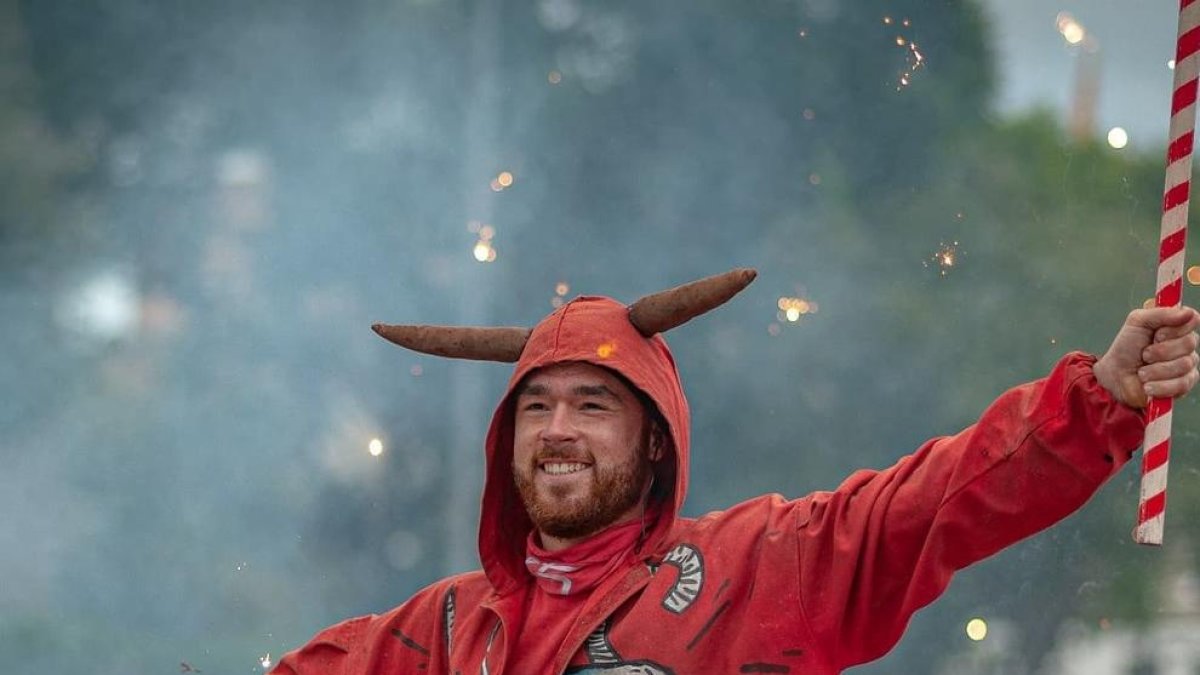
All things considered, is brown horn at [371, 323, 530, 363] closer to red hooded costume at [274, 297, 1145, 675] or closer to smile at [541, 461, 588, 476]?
red hooded costume at [274, 297, 1145, 675]

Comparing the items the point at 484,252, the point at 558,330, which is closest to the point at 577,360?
the point at 558,330

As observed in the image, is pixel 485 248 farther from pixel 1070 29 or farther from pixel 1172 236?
pixel 1172 236

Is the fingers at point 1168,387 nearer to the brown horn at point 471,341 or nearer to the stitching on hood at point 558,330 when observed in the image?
the stitching on hood at point 558,330

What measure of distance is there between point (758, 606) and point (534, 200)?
3.27 metres

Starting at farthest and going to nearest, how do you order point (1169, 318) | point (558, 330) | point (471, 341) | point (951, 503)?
point (471, 341) < point (558, 330) < point (951, 503) < point (1169, 318)

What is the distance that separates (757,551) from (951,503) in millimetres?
476

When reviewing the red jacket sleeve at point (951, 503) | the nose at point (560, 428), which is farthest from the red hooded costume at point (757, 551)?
the nose at point (560, 428)

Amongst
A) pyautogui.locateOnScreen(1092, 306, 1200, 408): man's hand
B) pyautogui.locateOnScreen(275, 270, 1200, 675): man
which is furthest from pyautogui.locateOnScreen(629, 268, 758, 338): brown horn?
pyautogui.locateOnScreen(1092, 306, 1200, 408): man's hand

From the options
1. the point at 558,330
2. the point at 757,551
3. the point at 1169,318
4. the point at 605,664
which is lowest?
the point at 605,664

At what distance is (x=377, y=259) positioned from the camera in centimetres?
629

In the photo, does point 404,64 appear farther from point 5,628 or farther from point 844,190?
point 5,628

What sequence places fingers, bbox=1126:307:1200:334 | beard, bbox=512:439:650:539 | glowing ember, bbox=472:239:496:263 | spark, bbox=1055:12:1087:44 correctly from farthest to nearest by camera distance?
glowing ember, bbox=472:239:496:263 → spark, bbox=1055:12:1087:44 → beard, bbox=512:439:650:539 → fingers, bbox=1126:307:1200:334

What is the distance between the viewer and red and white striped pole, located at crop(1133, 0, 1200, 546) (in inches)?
106

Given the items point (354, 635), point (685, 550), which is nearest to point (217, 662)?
point (354, 635)
